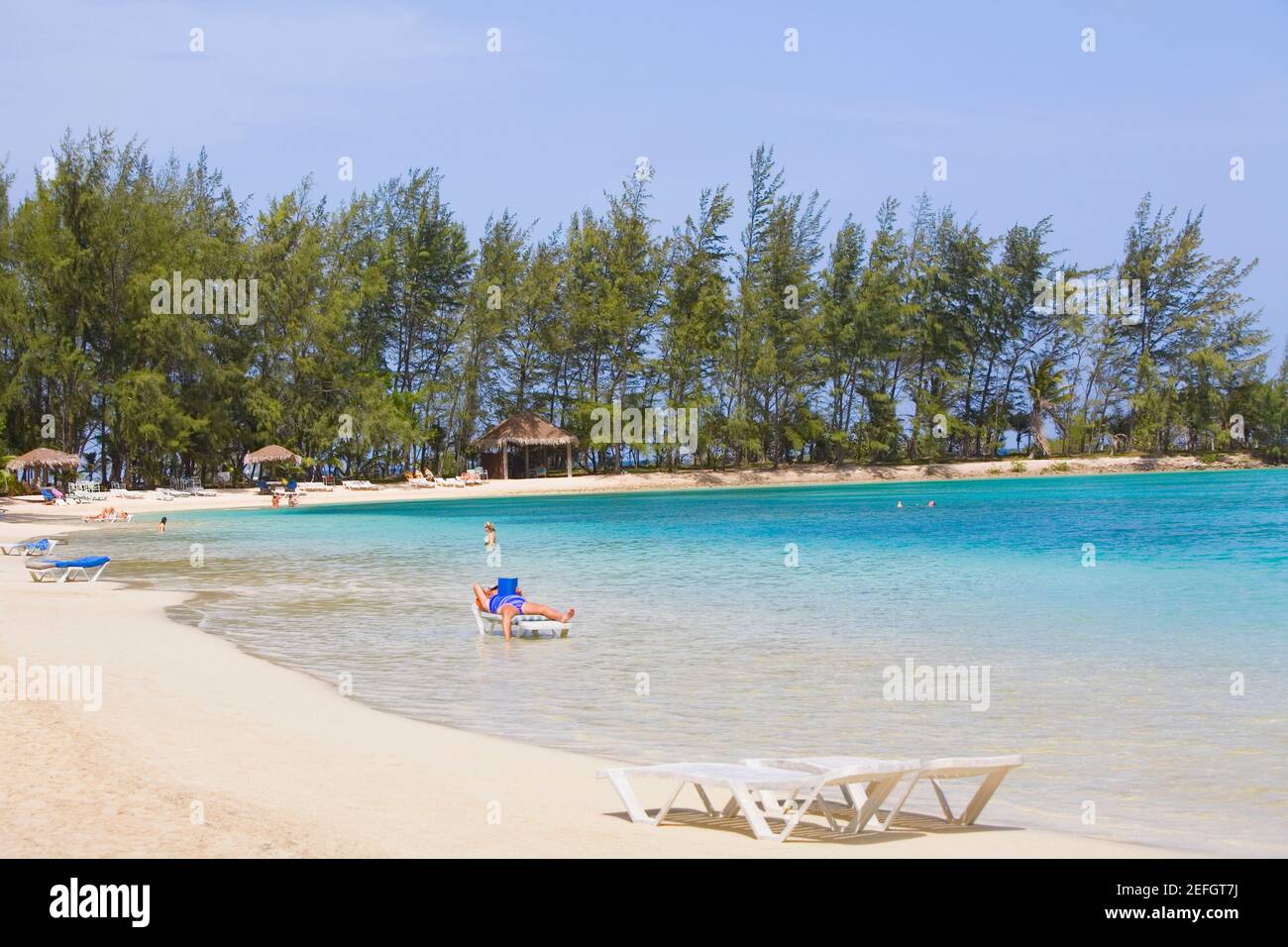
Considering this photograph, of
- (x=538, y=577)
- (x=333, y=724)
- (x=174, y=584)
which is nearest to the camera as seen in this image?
(x=333, y=724)

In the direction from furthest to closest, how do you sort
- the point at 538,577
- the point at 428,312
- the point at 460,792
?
the point at 428,312
the point at 538,577
the point at 460,792

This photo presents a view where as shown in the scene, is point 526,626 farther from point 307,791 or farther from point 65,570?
point 65,570

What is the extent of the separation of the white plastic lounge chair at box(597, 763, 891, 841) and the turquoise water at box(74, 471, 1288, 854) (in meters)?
1.16

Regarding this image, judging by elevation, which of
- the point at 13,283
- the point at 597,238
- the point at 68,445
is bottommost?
the point at 68,445

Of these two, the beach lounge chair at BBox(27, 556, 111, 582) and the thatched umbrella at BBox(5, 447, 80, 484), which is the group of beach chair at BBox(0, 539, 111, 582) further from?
the thatched umbrella at BBox(5, 447, 80, 484)

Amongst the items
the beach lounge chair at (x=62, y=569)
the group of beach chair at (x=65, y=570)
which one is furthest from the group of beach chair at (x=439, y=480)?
the beach lounge chair at (x=62, y=569)

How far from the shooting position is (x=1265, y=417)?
222 feet

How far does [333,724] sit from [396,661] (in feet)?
10.5

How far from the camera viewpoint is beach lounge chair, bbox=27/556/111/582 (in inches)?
687

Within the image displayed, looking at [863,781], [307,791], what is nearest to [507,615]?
[307,791]

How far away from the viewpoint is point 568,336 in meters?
60.0

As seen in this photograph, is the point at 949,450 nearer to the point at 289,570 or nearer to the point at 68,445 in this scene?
the point at 68,445

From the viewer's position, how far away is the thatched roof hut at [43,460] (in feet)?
136

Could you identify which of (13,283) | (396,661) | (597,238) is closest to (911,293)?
(597,238)
